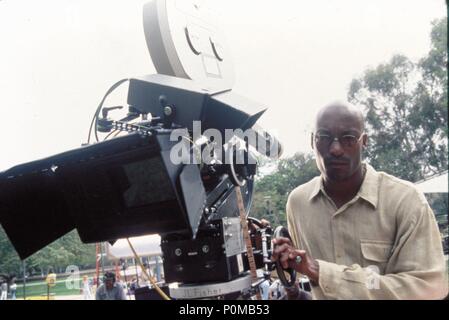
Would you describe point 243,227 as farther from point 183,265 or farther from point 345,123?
point 345,123

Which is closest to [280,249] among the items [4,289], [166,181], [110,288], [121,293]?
[166,181]

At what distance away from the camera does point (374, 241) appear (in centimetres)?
107

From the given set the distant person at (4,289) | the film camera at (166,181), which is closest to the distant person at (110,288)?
the distant person at (4,289)

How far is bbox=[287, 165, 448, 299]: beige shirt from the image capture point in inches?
38.4

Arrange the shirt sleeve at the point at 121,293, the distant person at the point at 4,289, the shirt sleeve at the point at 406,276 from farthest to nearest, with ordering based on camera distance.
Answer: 1. the shirt sleeve at the point at 121,293
2. the distant person at the point at 4,289
3. the shirt sleeve at the point at 406,276

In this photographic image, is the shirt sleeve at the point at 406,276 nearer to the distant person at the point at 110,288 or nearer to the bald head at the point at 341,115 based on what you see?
the bald head at the point at 341,115

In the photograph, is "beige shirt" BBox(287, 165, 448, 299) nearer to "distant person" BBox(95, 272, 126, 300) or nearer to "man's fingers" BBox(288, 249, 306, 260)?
"man's fingers" BBox(288, 249, 306, 260)

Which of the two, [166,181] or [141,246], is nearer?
[166,181]

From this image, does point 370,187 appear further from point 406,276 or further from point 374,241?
point 406,276

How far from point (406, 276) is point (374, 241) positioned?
0.40 ft

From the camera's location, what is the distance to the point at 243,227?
3.79 ft

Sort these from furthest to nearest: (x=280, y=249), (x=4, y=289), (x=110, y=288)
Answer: (x=110, y=288)
(x=4, y=289)
(x=280, y=249)

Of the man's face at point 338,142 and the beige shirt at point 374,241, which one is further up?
the man's face at point 338,142

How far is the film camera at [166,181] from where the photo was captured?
0.97 metres
